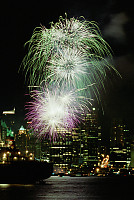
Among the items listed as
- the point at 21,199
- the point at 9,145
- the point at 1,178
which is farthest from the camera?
the point at 9,145

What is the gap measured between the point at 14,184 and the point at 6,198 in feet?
132

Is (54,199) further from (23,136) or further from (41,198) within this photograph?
(23,136)

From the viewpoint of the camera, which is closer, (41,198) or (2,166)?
(41,198)

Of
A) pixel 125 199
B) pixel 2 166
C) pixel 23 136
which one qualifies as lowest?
pixel 125 199

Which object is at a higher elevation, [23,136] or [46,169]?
[23,136]

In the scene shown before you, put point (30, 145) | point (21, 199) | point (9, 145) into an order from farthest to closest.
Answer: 1. point (30, 145)
2. point (9, 145)
3. point (21, 199)

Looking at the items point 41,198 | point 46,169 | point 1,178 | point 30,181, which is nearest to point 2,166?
point 1,178

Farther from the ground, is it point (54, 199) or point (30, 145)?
point (30, 145)

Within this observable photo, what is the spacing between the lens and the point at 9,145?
107375 millimetres

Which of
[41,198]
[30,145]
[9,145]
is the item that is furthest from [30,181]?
[30,145]

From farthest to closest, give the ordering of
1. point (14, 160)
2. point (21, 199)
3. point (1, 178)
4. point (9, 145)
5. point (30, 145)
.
Answer: point (30, 145), point (9, 145), point (14, 160), point (1, 178), point (21, 199)

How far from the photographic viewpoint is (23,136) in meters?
190

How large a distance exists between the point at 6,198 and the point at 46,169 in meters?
47.7

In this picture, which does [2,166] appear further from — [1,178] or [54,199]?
[54,199]
